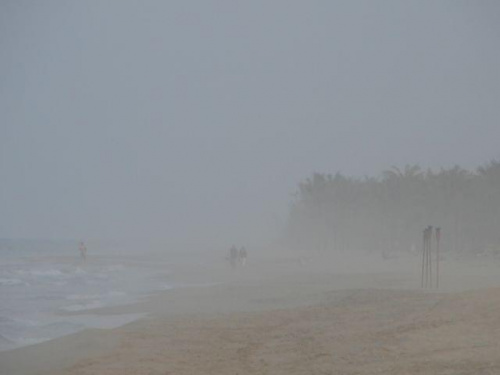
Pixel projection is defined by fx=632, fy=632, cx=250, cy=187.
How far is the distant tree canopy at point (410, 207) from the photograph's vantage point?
59.1 meters

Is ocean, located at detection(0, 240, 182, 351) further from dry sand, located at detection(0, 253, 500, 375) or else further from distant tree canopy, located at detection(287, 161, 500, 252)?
distant tree canopy, located at detection(287, 161, 500, 252)

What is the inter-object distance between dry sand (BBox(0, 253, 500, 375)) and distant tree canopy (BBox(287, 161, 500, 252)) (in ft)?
110

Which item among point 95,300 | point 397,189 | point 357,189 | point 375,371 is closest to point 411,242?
point 397,189

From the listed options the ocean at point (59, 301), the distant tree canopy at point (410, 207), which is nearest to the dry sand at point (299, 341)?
the ocean at point (59, 301)

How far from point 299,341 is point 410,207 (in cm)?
5417

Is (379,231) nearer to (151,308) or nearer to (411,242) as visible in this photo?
(411,242)

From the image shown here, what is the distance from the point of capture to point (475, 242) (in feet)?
197

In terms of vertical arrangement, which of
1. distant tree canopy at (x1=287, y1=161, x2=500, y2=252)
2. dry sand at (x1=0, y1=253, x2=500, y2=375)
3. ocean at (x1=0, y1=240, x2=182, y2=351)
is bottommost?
ocean at (x1=0, y1=240, x2=182, y2=351)

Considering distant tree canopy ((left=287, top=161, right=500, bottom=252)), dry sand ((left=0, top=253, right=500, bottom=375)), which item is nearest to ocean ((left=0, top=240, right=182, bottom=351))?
dry sand ((left=0, top=253, right=500, bottom=375))

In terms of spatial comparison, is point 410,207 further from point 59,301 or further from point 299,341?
point 299,341

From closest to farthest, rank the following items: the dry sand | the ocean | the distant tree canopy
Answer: the dry sand < the ocean < the distant tree canopy

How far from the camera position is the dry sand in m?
10.6

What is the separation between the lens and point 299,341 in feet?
44.5

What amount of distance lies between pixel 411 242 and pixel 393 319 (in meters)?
54.1
